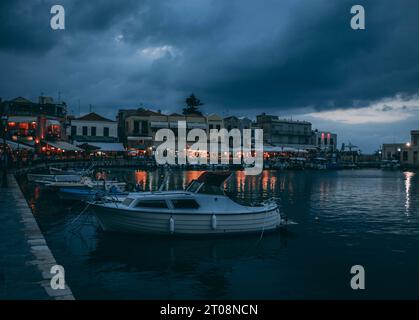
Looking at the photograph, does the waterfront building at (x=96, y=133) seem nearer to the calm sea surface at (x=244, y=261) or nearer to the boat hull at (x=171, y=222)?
the calm sea surface at (x=244, y=261)

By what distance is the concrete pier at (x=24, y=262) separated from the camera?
8.98 metres

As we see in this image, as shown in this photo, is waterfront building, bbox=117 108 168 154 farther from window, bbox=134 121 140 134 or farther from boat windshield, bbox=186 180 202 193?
boat windshield, bbox=186 180 202 193

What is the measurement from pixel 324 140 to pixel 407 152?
2336 centimetres

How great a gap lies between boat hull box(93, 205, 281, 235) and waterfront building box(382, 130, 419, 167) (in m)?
98.8

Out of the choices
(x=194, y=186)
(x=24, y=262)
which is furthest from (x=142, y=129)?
(x=24, y=262)

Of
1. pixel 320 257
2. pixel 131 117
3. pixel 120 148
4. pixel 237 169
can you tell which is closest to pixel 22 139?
pixel 120 148

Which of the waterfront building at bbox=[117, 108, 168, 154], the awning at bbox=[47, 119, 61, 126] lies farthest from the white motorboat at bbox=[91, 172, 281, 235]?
the waterfront building at bbox=[117, 108, 168, 154]

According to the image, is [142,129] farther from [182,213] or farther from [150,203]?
[182,213]

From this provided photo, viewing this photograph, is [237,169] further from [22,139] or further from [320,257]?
[320,257]

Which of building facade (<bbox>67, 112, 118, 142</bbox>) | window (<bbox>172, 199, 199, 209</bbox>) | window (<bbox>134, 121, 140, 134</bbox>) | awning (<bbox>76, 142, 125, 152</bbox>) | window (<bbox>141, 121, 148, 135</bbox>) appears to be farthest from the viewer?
window (<bbox>141, 121, 148, 135</bbox>)

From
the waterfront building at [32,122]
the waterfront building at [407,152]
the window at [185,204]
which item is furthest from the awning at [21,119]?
the waterfront building at [407,152]

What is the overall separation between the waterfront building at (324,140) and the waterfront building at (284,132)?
10419mm

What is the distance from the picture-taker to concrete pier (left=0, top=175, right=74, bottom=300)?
8977mm
